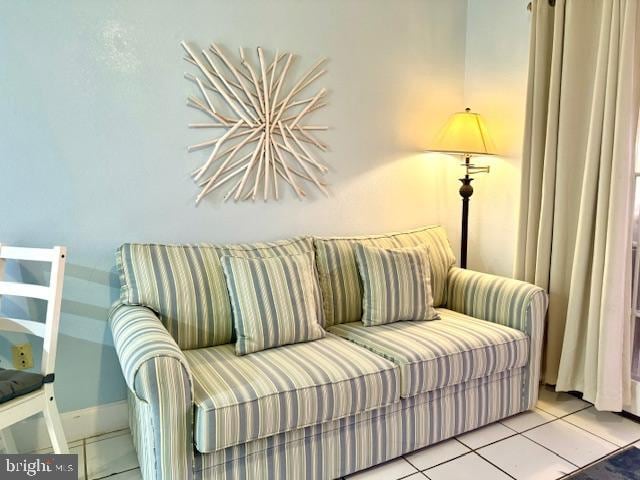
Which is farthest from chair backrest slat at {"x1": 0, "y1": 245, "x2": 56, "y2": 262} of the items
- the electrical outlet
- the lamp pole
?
the lamp pole

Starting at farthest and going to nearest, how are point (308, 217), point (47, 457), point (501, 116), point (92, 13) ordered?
1. point (501, 116)
2. point (308, 217)
3. point (92, 13)
4. point (47, 457)

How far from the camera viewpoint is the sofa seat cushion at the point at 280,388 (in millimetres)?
1570

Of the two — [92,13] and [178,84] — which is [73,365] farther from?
[92,13]

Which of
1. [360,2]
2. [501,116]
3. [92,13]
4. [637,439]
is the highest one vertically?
[360,2]

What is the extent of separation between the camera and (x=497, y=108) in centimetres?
297

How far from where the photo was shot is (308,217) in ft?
8.91

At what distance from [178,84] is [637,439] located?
2.67 m

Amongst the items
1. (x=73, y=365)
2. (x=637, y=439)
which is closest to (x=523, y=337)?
(x=637, y=439)

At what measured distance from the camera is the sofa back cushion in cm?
204

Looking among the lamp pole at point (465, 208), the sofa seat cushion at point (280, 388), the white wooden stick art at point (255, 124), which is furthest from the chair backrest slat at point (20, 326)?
the lamp pole at point (465, 208)

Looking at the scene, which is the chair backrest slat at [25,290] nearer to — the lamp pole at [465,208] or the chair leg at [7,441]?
the chair leg at [7,441]

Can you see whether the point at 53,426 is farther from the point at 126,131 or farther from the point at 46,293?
the point at 126,131

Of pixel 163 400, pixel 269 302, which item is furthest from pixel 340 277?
pixel 163 400

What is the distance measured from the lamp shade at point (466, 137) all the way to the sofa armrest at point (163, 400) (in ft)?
6.46
